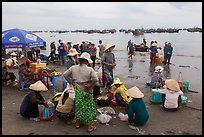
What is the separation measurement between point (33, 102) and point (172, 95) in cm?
337

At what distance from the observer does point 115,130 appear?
201 inches

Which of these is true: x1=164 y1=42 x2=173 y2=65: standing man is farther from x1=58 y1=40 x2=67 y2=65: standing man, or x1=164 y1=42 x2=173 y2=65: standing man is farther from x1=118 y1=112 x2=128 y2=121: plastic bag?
x1=118 y1=112 x2=128 y2=121: plastic bag

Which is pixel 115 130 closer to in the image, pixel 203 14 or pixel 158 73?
pixel 158 73

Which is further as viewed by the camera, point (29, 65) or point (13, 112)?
point (29, 65)

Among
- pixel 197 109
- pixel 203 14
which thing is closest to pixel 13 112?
pixel 197 109

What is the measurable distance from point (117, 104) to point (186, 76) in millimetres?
6524

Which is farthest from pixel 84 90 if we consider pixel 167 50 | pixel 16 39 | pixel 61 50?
pixel 167 50

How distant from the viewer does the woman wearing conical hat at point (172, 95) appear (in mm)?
6102

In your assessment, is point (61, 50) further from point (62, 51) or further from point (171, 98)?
point (171, 98)

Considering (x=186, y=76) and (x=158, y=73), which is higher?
(x=158, y=73)

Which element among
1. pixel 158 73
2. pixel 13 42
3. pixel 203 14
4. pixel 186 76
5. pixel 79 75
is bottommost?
pixel 186 76

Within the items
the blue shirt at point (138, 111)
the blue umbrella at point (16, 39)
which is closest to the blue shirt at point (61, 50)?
the blue umbrella at point (16, 39)

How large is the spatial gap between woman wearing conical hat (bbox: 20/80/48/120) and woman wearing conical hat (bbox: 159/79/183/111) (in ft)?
9.84

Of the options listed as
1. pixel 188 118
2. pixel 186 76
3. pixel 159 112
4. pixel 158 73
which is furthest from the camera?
pixel 186 76
